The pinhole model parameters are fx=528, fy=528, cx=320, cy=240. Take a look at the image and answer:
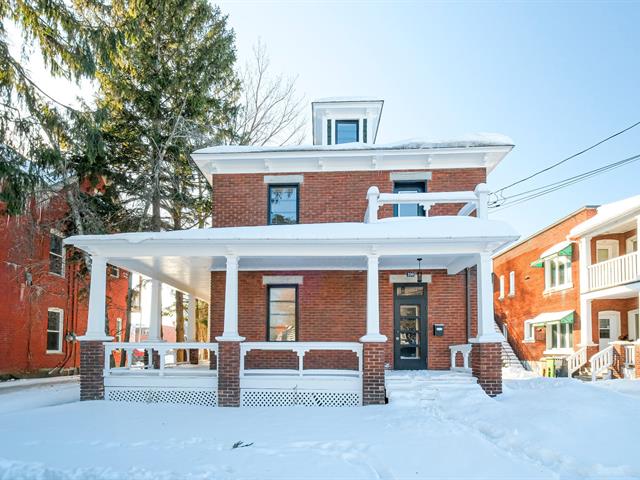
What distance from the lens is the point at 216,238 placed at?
36.7 ft

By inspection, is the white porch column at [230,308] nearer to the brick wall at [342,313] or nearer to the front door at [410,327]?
the brick wall at [342,313]

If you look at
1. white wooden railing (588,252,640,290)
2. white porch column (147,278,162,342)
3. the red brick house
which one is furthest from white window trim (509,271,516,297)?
the red brick house

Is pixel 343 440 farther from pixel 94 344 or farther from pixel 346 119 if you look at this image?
pixel 346 119

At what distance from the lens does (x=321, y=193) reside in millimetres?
14844

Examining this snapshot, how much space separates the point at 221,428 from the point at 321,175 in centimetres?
807

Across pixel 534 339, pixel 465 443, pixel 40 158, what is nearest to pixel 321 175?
pixel 40 158

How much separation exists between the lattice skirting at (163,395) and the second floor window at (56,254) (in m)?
10.8

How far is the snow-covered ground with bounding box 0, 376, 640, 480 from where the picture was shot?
6352 millimetres

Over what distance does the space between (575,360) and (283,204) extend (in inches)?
499

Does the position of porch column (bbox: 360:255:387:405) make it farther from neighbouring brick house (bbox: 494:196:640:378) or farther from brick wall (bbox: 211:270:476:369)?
neighbouring brick house (bbox: 494:196:640:378)

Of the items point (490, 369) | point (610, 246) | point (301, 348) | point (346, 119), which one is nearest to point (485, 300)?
point (490, 369)

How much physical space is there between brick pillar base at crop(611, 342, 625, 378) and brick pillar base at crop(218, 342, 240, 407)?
12.8m

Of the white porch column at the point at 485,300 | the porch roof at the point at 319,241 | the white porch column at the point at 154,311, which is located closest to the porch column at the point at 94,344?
the porch roof at the point at 319,241

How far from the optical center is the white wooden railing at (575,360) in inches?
763
